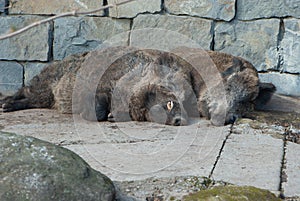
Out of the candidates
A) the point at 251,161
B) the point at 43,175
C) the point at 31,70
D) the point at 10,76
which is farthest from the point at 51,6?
the point at 43,175

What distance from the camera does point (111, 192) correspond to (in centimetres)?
283

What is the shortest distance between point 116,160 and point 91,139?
2.30 feet

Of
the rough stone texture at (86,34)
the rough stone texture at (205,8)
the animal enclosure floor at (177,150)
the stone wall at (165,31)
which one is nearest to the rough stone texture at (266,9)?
the stone wall at (165,31)

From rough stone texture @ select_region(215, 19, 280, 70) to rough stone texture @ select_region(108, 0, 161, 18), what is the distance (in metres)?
0.70

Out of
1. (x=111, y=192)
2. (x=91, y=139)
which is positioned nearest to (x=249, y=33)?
(x=91, y=139)

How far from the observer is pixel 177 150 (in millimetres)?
3955

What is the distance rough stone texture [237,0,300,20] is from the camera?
556cm

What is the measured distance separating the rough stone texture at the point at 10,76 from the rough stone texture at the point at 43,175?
3.45m

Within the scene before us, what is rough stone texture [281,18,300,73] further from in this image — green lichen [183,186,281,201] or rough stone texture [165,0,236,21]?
green lichen [183,186,281,201]

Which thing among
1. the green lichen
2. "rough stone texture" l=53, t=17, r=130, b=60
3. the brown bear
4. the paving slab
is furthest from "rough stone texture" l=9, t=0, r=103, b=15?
the green lichen

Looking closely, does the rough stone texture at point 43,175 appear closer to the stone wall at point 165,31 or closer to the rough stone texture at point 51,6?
the stone wall at point 165,31

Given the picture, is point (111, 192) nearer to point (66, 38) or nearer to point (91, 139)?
point (91, 139)

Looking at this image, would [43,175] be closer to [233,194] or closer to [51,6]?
[233,194]

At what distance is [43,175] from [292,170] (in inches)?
66.6
